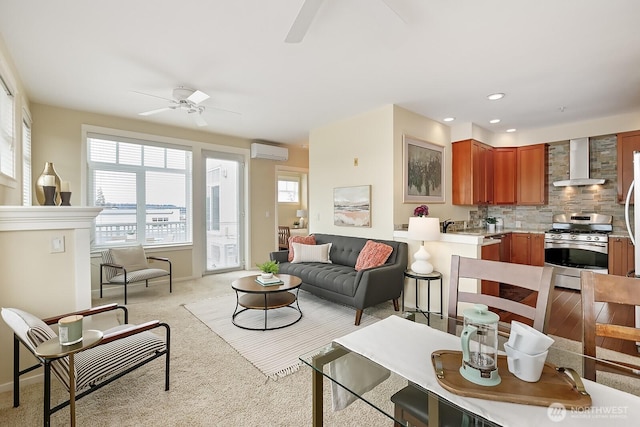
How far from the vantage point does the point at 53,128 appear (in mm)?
4117

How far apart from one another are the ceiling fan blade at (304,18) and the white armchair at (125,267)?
364cm

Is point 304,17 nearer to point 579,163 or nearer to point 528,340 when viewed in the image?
point 528,340

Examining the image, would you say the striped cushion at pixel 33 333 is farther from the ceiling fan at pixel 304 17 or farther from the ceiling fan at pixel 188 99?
the ceiling fan at pixel 188 99

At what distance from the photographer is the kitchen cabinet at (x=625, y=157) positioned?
4367 mm

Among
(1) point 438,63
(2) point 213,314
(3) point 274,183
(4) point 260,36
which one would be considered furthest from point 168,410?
(3) point 274,183

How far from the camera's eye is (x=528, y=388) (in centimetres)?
95

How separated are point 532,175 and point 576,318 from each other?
Answer: 9.37 ft

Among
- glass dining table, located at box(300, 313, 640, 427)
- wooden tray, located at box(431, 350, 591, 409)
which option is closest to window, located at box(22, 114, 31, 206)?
glass dining table, located at box(300, 313, 640, 427)

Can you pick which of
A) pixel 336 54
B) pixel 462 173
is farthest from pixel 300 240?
pixel 462 173

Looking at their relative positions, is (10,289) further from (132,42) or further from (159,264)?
(159,264)

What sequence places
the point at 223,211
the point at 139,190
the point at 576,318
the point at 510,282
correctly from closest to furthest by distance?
the point at 510,282
the point at 576,318
the point at 139,190
the point at 223,211

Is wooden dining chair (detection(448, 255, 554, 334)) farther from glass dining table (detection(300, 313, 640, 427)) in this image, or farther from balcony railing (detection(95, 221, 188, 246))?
balcony railing (detection(95, 221, 188, 246))

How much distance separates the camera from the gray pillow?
170 inches

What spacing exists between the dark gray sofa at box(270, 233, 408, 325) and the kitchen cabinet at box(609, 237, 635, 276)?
326 centimetres
